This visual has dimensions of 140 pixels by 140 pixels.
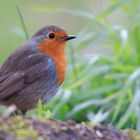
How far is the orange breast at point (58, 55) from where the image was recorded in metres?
5.68

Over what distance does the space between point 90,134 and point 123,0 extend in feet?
10.1

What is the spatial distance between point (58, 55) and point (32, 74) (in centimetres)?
34

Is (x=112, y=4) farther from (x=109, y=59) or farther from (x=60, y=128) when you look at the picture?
(x=60, y=128)

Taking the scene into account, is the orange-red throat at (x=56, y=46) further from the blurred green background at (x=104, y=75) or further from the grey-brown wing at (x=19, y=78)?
the blurred green background at (x=104, y=75)

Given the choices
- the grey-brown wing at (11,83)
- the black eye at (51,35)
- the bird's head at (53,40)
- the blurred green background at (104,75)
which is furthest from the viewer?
the blurred green background at (104,75)

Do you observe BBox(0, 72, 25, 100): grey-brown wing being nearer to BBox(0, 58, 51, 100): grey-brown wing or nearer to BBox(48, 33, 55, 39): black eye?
BBox(0, 58, 51, 100): grey-brown wing

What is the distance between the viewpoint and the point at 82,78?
6637 mm

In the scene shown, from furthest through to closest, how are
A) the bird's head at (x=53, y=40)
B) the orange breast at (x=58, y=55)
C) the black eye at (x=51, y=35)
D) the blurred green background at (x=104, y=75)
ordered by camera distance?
the blurred green background at (x=104, y=75)
the black eye at (x=51, y=35)
the bird's head at (x=53, y=40)
the orange breast at (x=58, y=55)

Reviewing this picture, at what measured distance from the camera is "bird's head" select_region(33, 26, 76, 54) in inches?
231

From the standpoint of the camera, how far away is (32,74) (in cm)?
561

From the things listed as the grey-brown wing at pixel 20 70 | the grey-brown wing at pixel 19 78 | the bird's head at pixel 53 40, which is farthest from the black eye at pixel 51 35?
the grey-brown wing at pixel 19 78

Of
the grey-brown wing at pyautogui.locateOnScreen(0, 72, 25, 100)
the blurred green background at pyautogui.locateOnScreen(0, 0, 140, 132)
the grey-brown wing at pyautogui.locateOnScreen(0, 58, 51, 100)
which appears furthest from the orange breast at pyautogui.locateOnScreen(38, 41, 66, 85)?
the blurred green background at pyautogui.locateOnScreen(0, 0, 140, 132)

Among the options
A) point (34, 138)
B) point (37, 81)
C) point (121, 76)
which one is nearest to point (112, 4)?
point (121, 76)

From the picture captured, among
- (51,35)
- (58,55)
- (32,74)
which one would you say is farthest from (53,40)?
(32,74)
